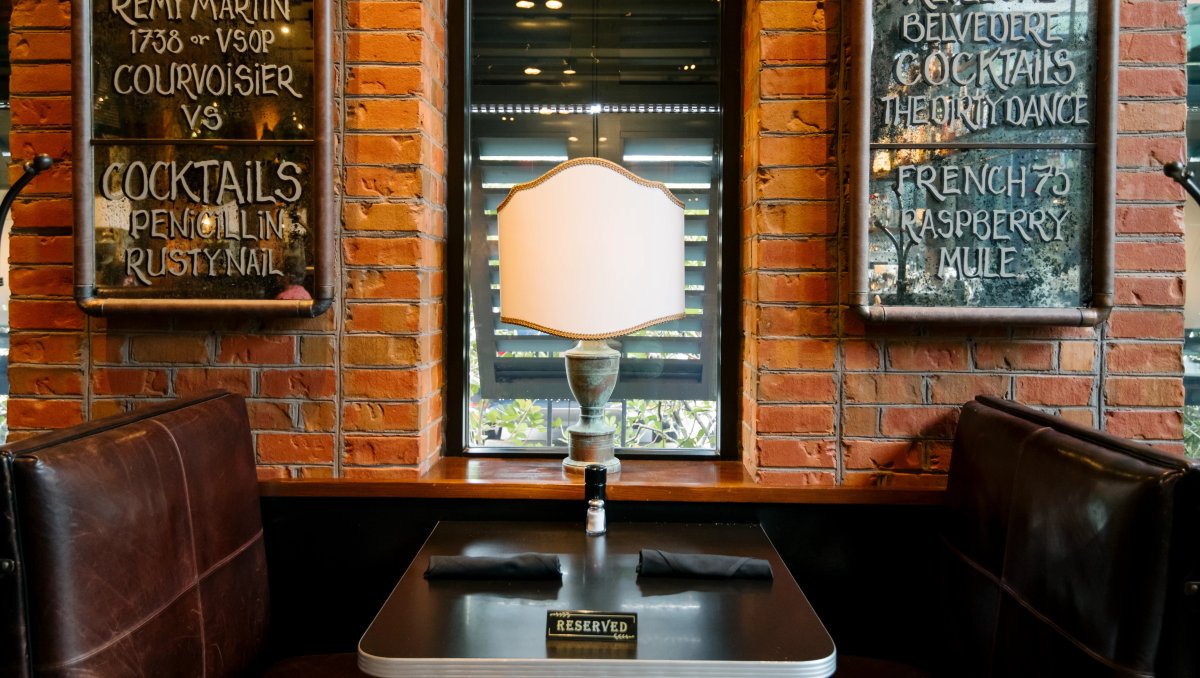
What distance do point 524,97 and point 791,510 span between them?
1307 millimetres

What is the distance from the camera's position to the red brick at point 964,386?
189 centimetres

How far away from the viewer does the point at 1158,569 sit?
1136mm

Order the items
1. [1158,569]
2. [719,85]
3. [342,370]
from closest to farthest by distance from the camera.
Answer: [1158,569], [342,370], [719,85]

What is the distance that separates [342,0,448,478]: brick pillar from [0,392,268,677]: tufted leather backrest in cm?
30

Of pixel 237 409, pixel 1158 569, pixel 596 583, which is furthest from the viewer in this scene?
pixel 237 409

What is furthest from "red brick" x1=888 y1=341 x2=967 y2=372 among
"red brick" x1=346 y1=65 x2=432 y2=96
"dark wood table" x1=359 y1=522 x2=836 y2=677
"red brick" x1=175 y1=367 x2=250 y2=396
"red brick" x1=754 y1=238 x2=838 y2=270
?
"red brick" x1=175 y1=367 x2=250 y2=396

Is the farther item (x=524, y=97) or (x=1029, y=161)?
(x=524, y=97)

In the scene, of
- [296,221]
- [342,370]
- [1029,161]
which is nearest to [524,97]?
[296,221]

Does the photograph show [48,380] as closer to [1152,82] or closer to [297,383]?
[297,383]

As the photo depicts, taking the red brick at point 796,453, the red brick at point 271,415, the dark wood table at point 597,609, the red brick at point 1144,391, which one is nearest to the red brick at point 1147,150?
the red brick at point 1144,391

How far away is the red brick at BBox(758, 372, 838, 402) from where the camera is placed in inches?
74.9

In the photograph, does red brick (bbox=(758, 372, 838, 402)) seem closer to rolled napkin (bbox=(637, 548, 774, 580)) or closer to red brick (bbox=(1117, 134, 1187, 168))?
rolled napkin (bbox=(637, 548, 774, 580))

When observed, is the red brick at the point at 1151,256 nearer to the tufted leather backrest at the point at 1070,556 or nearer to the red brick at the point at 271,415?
the tufted leather backrest at the point at 1070,556

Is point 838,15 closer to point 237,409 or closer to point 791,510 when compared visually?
point 791,510
